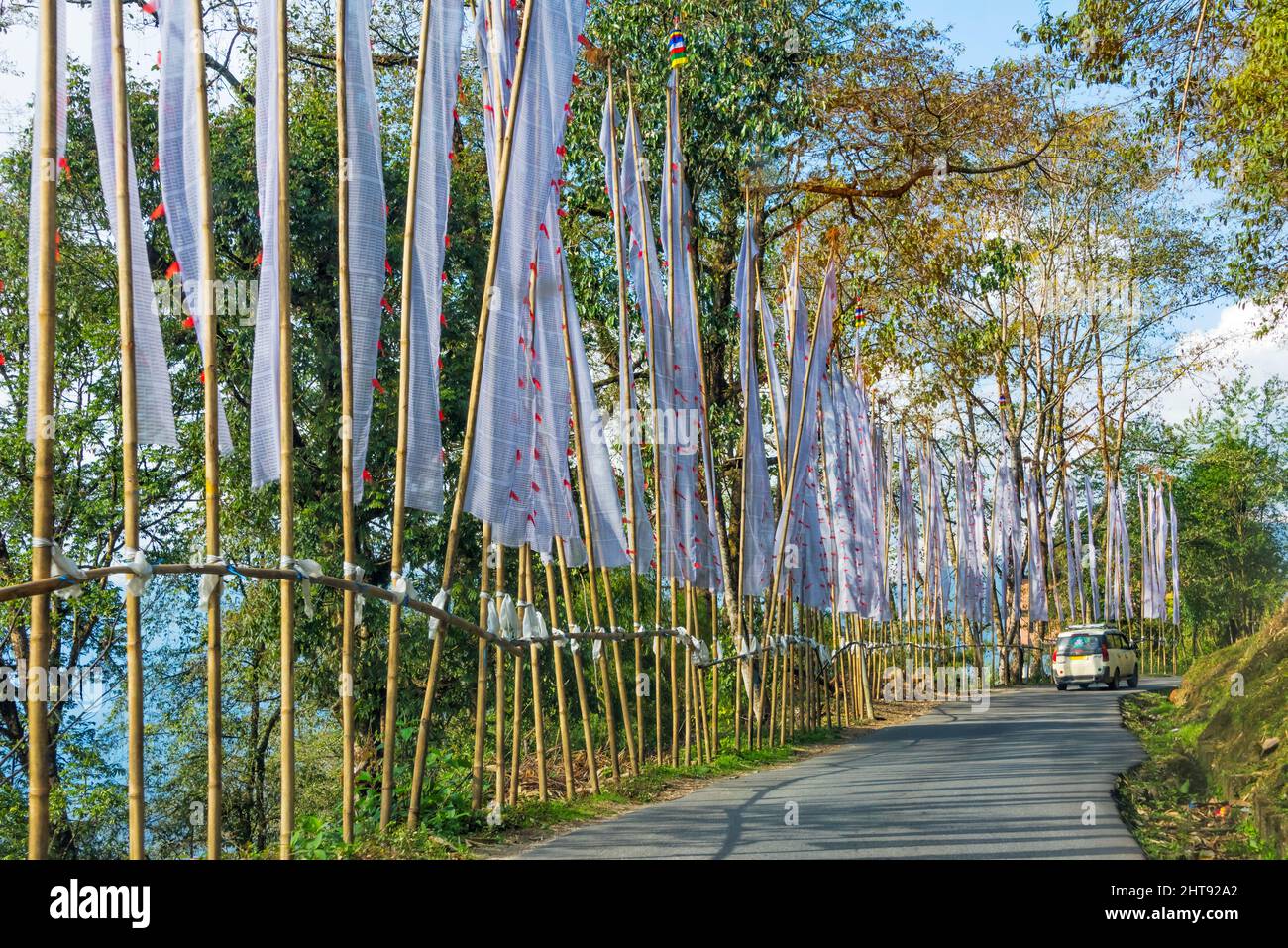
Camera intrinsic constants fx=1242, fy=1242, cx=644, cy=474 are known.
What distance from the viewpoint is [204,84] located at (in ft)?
17.4

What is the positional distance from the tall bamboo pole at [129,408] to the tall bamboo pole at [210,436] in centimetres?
37

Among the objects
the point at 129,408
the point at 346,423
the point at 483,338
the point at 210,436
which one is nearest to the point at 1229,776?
the point at 483,338

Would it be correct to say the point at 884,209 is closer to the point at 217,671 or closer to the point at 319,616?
the point at 319,616

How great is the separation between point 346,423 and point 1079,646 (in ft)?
75.0

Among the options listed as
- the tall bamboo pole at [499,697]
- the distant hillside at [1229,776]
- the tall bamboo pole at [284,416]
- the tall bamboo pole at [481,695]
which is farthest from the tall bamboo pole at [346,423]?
the distant hillside at [1229,776]

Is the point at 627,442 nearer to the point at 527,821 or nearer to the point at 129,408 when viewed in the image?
the point at 527,821

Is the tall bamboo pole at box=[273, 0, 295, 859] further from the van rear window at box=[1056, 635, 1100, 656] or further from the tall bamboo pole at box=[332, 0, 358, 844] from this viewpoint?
the van rear window at box=[1056, 635, 1100, 656]

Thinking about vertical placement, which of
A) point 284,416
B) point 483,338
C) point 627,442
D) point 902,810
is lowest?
point 902,810

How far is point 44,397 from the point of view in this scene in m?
4.26

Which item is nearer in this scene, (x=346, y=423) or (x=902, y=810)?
(x=346, y=423)

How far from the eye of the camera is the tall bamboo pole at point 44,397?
423 centimetres

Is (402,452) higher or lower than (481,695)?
higher

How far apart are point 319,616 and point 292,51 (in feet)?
19.8

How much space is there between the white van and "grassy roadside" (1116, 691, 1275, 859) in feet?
42.3
